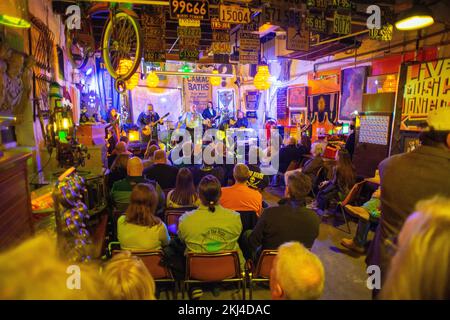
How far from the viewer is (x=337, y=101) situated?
767 centimetres

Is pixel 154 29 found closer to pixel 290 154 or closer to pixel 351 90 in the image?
pixel 290 154

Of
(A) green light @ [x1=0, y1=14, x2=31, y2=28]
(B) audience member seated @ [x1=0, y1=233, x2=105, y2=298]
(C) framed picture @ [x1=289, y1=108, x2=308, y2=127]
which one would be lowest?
(B) audience member seated @ [x1=0, y1=233, x2=105, y2=298]

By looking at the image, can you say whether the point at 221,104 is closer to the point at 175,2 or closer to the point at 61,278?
the point at 175,2

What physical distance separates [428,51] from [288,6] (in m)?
2.68

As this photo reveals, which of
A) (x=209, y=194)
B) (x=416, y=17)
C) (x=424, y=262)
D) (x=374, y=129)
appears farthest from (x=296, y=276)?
(x=374, y=129)

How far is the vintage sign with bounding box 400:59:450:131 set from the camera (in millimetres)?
4672

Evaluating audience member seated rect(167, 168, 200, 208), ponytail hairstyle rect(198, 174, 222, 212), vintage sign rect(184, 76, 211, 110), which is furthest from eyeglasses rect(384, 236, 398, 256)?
vintage sign rect(184, 76, 211, 110)

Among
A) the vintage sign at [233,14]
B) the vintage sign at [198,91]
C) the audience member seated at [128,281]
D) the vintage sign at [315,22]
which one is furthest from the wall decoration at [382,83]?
the vintage sign at [198,91]

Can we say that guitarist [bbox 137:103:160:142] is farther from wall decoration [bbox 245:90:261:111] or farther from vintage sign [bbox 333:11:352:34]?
vintage sign [bbox 333:11:352:34]

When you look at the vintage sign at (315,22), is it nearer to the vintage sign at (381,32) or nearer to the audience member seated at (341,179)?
the vintage sign at (381,32)

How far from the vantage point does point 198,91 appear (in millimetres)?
15266

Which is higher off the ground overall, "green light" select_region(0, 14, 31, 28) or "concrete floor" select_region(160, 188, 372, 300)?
"green light" select_region(0, 14, 31, 28)

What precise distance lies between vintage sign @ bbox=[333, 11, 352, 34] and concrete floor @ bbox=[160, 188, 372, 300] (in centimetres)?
308

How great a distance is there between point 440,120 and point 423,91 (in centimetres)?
397
